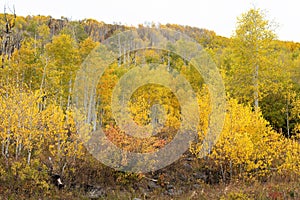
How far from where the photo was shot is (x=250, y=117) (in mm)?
17328

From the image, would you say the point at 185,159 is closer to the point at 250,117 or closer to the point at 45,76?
the point at 250,117

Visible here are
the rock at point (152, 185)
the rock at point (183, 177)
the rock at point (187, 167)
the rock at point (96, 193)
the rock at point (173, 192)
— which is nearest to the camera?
the rock at point (96, 193)

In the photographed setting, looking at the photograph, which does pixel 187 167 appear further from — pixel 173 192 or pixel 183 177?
pixel 173 192

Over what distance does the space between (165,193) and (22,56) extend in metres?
14.6

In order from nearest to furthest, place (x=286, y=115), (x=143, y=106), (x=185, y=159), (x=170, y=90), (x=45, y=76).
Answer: (x=143, y=106) < (x=185, y=159) < (x=45, y=76) < (x=286, y=115) < (x=170, y=90)

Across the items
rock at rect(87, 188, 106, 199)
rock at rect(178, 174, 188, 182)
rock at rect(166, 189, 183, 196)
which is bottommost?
rock at rect(166, 189, 183, 196)

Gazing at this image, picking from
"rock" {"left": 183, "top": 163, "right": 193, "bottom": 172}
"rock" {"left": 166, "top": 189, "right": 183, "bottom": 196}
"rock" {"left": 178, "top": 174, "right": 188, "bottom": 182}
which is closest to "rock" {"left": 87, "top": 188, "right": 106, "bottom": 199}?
"rock" {"left": 166, "top": 189, "right": 183, "bottom": 196}

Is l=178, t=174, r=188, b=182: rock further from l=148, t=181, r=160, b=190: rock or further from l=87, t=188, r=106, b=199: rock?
l=87, t=188, r=106, b=199: rock

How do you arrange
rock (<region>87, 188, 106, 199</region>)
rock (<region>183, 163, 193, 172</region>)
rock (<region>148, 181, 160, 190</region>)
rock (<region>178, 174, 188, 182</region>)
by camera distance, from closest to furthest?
rock (<region>87, 188, 106, 199</region>) → rock (<region>148, 181, 160, 190</region>) → rock (<region>178, 174, 188, 182</region>) → rock (<region>183, 163, 193, 172</region>)

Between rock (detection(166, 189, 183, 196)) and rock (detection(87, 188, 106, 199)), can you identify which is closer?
rock (detection(87, 188, 106, 199))

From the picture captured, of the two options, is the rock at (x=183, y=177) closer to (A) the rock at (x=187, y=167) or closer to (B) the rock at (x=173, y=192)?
(A) the rock at (x=187, y=167)

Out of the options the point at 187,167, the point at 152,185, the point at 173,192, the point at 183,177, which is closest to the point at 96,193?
the point at 152,185

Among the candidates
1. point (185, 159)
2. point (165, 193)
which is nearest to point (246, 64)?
point (185, 159)

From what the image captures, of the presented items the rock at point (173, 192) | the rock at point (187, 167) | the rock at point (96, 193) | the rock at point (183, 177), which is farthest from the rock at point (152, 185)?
the rock at point (187, 167)
